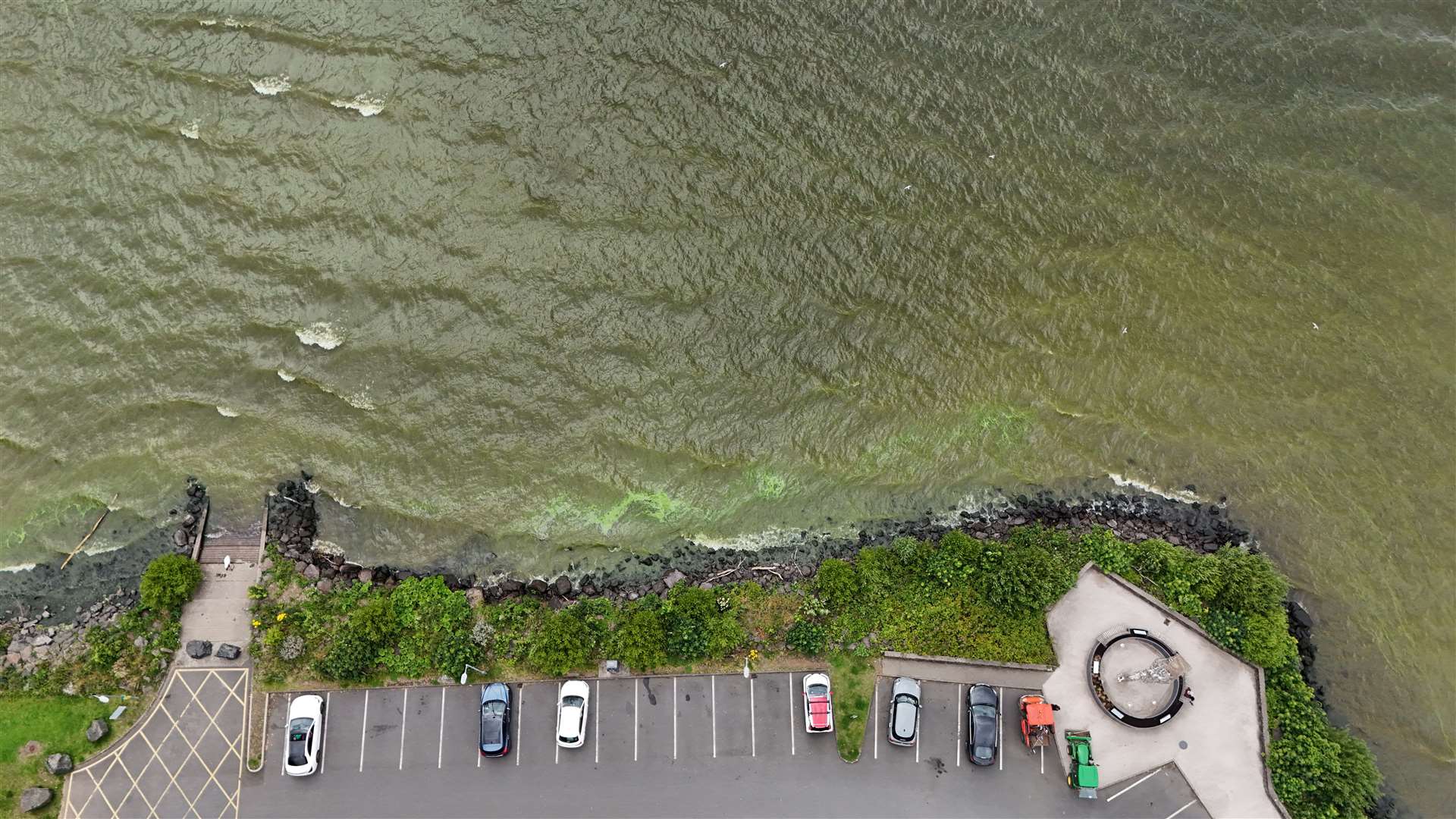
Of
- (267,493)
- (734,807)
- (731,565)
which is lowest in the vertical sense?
(734,807)

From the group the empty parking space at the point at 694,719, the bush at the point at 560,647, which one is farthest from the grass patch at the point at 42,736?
the empty parking space at the point at 694,719

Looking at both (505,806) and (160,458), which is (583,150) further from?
(505,806)

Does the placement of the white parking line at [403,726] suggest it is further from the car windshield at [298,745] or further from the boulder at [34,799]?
the boulder at [34,799]

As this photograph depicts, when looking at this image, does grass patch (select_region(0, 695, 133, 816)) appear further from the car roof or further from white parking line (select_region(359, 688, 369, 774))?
the car roof

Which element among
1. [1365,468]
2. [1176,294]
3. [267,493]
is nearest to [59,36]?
[267,493]

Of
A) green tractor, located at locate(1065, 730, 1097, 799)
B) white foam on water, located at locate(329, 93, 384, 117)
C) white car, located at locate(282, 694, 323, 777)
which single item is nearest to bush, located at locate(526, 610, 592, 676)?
white car, located at locate(282, 694, 323, 777)
